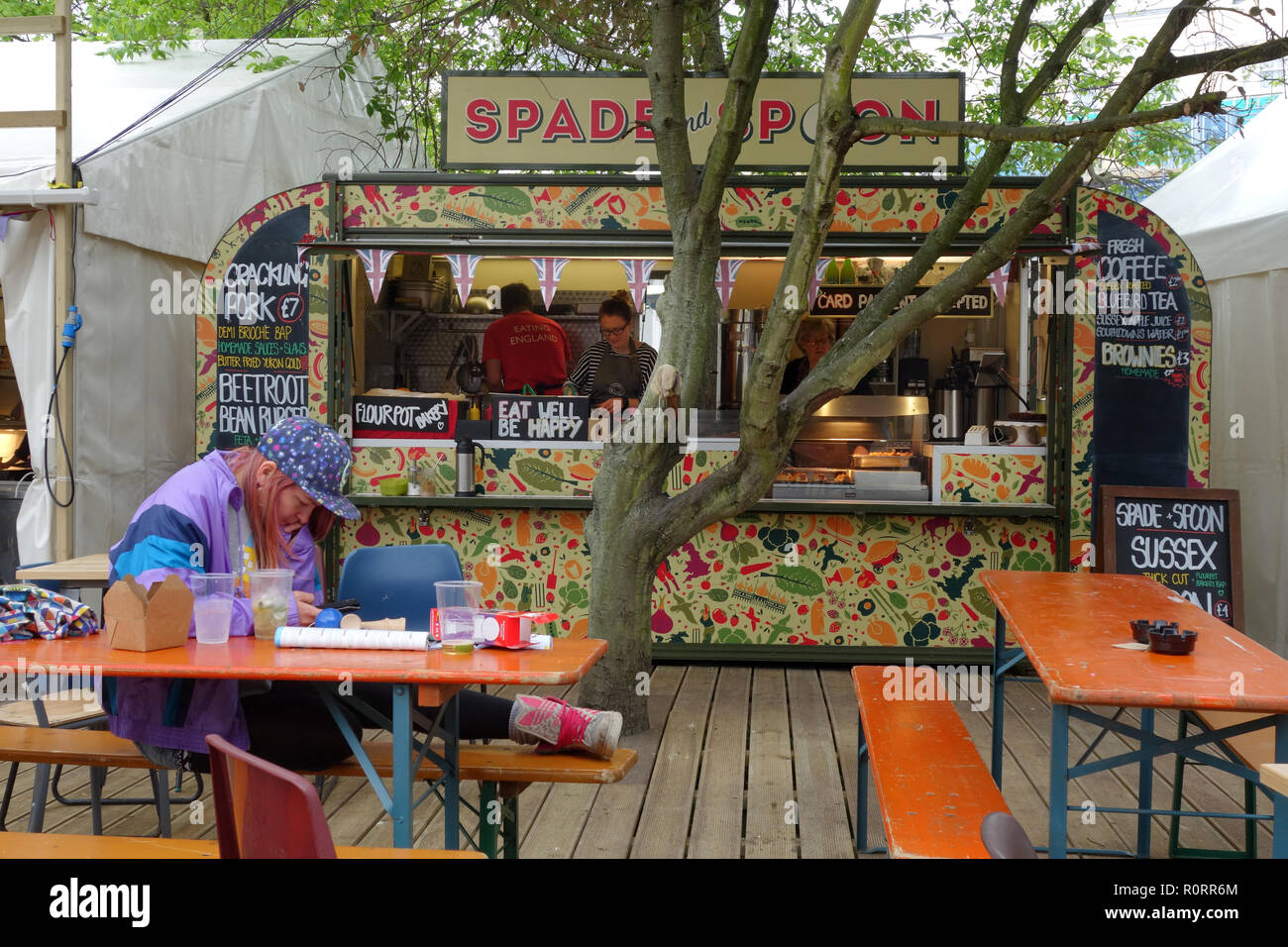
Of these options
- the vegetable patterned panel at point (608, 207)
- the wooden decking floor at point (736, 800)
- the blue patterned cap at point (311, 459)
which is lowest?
the wooden decking floor at point (736, 800)

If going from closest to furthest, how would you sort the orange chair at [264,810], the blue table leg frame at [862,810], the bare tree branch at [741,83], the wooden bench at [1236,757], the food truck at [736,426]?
the orange chair at [264,810] < the wooden bench at [1236,757] < the blue table leg frame at [862,810] < the bare tree branch at [741,83] < the food truck at [736,426]

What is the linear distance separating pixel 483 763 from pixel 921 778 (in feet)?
4.50

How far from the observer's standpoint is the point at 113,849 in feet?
8.26

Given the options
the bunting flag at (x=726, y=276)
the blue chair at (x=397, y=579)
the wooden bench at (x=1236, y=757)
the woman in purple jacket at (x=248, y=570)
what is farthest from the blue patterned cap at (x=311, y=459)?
the bunting flag at (x=726, y=276)

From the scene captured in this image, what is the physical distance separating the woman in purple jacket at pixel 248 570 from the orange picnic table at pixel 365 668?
19 centimetres

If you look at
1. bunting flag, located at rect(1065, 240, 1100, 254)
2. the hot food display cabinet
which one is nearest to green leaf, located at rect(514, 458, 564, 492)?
the hot food display cabinet

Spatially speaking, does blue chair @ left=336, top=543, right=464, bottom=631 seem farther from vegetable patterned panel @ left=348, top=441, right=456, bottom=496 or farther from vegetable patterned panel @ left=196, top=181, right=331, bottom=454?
vegetable patterned panel @ left=196, top=181, right=331, bottom=454

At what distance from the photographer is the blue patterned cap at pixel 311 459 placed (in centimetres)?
364

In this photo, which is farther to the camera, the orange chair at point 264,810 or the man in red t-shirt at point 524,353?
the man in red t-shirt at point 524,353

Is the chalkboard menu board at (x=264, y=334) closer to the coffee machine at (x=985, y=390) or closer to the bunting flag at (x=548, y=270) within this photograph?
the bunting flag at (x=548, y=270)

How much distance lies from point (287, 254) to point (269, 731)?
15.0 ft

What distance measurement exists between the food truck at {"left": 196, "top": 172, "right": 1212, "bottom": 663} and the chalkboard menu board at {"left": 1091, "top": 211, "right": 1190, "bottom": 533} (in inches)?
0.5

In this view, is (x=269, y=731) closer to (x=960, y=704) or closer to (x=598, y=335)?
(x=960, y=704)

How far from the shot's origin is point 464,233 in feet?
24.4
